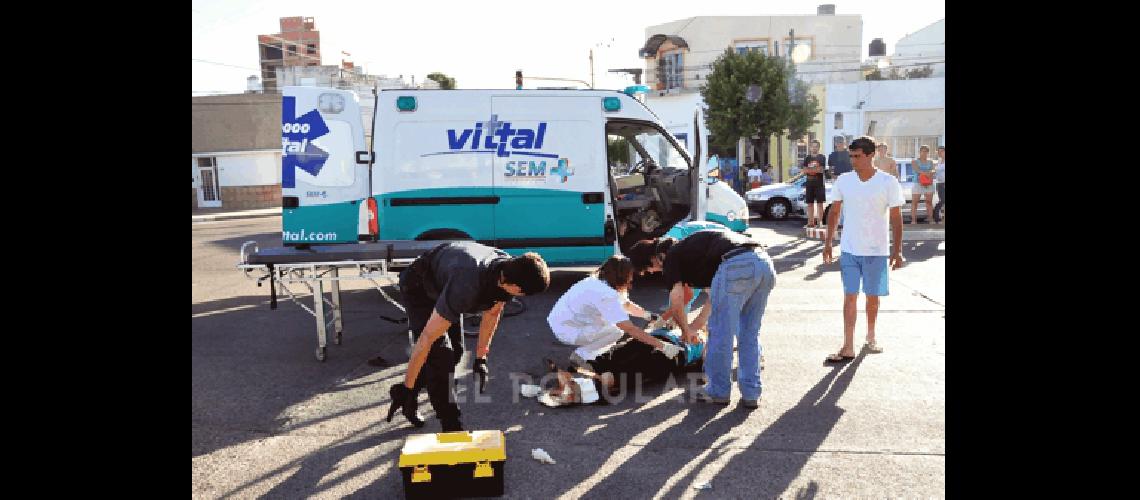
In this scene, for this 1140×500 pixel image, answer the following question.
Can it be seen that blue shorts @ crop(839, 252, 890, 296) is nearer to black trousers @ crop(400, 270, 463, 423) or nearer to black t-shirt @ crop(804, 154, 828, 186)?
black trousers @ crop(400, 270, 463, 423)

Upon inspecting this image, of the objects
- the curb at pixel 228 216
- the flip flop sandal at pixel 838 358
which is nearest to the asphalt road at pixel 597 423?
the flip flop sandal at pixel 838 358

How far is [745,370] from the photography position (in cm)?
530

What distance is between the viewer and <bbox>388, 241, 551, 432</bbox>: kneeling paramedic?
161 inches

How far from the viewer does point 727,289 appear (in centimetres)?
511

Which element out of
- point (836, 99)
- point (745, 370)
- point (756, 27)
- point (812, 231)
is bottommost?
point (745, 370)

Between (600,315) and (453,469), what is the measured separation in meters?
2.20

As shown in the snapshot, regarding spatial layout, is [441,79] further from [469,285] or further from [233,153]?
[469,285]

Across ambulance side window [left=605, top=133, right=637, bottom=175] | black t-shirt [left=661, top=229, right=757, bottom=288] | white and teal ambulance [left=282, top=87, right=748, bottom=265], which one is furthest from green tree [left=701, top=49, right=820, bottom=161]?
black t-shirt [left=661, top=229, right=757, bottom=288]
